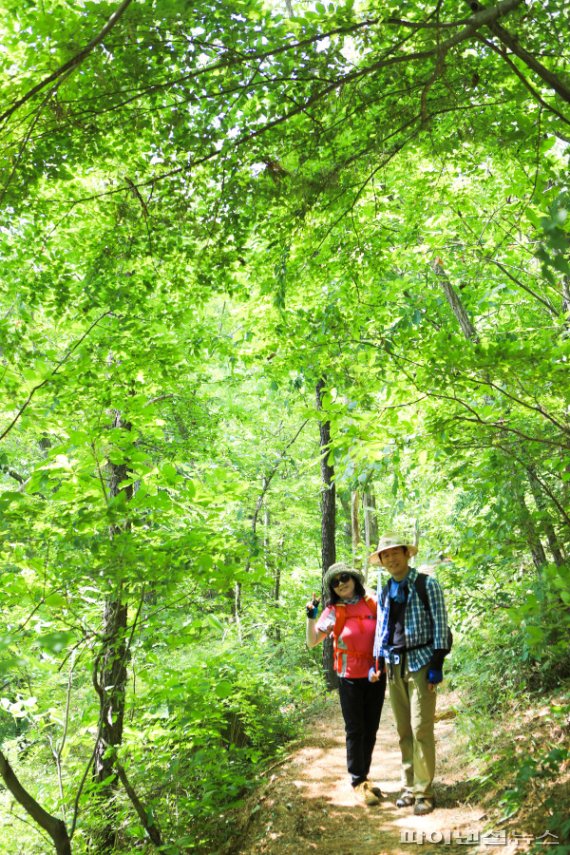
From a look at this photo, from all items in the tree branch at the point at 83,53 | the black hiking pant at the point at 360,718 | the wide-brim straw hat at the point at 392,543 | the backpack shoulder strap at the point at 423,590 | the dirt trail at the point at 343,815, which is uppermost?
the tree branch at the point at 83,53

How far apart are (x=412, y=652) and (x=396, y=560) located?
2.21 ft

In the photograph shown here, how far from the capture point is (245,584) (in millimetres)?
4105

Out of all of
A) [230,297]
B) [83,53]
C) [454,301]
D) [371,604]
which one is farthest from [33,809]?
[454,301]

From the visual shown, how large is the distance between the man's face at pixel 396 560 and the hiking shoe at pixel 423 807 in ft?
5.03

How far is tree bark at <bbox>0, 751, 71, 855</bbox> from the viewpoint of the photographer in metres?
2.92

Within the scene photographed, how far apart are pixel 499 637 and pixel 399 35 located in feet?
20.0

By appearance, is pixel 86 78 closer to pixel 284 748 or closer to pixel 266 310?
pixel 266 310

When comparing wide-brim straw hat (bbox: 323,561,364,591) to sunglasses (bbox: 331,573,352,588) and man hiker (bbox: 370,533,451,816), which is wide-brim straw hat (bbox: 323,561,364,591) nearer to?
sunglasses (bbox: 331,573,352,588)

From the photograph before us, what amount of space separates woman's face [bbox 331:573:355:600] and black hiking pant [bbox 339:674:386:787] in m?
0.66

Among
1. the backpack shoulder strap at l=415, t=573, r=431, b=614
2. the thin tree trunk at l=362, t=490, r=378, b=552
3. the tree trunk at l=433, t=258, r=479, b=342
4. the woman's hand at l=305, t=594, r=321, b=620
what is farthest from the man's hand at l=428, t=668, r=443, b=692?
the thin tree trunk at l=362, t=490, r=378, b=552

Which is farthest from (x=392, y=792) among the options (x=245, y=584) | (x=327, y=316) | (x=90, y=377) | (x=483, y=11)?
(x=483, y=11)

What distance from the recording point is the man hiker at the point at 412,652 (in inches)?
167

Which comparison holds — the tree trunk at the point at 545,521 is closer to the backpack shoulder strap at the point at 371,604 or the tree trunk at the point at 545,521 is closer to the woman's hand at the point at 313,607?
the backpack shoulder strap at the point at 371,604

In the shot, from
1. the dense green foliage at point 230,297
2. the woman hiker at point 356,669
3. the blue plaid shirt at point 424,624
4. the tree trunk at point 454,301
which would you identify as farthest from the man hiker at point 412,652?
the tree trunk at point 454,301
